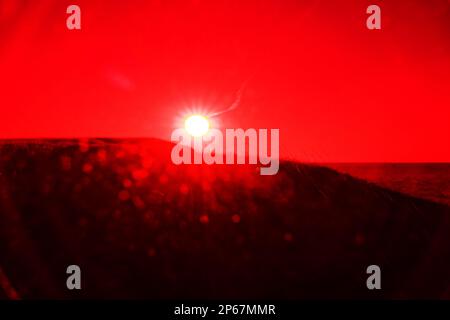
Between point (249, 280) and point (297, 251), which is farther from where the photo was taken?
point (297, 251)

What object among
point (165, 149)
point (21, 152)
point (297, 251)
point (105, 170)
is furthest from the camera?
point (165, 149)

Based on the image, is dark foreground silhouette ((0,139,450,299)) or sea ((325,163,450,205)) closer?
dark foreground silhouette ((0,139,450,299))

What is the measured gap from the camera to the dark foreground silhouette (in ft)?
31.1

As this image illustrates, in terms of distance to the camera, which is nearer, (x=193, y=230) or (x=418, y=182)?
(x=193, y=230)

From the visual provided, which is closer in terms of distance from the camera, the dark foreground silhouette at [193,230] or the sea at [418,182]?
the dark foreground silhouette at [193,230]

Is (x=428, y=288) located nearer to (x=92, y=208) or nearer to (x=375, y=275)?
(x=375, y=275)

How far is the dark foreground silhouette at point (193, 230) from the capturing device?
9477mm

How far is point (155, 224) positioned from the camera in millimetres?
11336

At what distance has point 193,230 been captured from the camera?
11328 mm

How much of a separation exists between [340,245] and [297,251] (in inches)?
54.9

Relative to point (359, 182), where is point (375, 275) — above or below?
below
